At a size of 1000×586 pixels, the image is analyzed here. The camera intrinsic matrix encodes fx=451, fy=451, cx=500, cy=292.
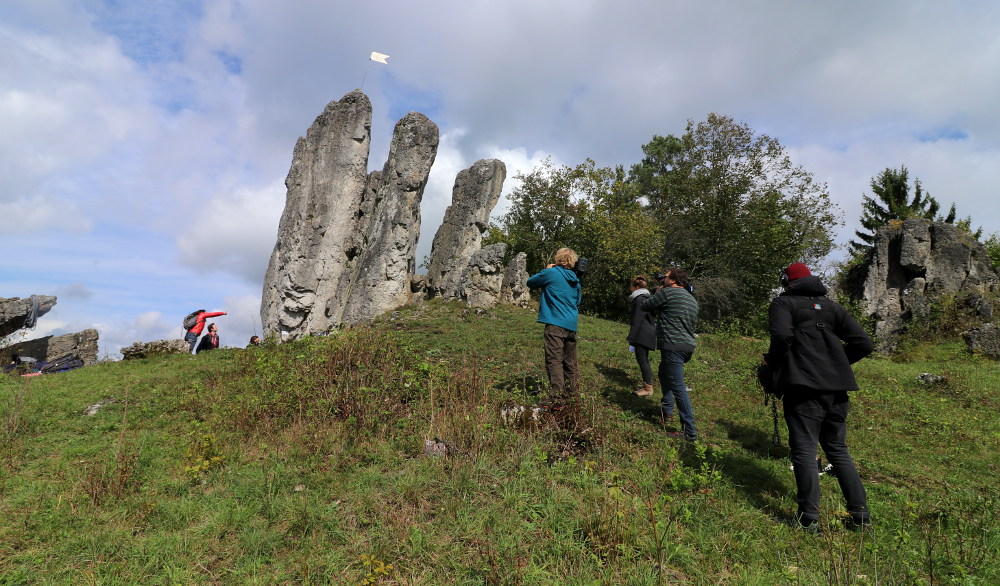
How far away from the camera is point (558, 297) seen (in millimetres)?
6762

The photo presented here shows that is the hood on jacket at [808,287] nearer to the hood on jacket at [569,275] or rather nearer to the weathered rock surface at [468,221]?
the hood on jacket at [569,275]

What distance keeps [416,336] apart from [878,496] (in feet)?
33.9

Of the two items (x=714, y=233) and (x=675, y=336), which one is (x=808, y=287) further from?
(x=714, y=233)

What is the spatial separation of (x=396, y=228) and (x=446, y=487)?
17.8 m

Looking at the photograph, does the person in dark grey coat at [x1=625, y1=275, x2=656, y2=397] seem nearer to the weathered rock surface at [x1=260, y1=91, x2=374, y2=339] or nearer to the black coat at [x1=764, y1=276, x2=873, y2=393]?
the black coat at [x1=764, y1=276, x2=873, y2=393]

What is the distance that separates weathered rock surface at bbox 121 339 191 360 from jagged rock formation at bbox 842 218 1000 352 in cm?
2639

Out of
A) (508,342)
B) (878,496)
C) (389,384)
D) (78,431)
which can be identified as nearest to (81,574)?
(389,384)

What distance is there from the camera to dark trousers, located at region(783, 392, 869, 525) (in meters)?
4.14

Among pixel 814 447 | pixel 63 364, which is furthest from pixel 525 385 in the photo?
pixel 63 364

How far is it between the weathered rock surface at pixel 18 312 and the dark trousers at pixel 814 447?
79.5ft

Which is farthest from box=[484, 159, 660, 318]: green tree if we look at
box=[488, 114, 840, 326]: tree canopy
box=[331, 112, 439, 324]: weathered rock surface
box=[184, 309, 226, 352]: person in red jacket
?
box=[184, 309, 226, 352]: person in red jacket

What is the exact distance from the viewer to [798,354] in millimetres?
4387

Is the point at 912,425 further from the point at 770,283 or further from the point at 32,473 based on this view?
the point at 770,283

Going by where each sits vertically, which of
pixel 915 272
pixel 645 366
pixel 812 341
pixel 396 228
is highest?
pixel 396 228
